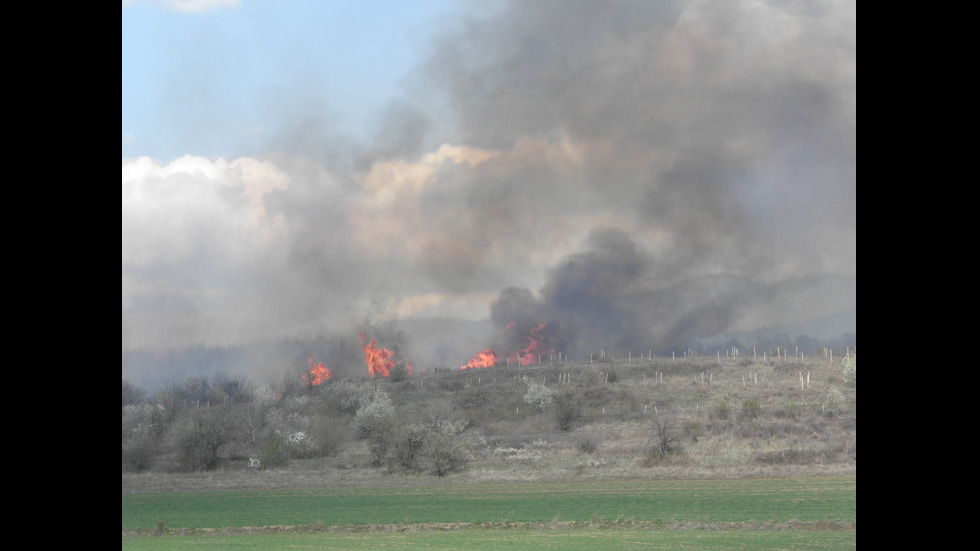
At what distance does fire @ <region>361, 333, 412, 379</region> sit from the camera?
108756mm

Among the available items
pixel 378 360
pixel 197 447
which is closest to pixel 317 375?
pixel 378 360

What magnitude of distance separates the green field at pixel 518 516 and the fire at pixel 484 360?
5736 centimetres

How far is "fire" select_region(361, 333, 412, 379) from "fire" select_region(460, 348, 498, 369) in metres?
9.86

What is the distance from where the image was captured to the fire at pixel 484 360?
368ft

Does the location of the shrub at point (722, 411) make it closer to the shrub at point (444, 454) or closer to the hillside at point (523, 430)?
the hillside at point (523, 430)

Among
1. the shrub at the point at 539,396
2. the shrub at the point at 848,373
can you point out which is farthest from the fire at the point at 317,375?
the shrub at the point at 848,373

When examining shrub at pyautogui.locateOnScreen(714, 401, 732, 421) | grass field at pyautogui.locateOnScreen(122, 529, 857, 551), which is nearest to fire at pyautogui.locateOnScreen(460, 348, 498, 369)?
shrub at pyautogui.locateOnScreen(714, 401, 732, 421)

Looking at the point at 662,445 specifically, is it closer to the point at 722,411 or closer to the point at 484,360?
the point at 722,411

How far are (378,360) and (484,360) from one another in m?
15.1

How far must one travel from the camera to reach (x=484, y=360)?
11369 cm

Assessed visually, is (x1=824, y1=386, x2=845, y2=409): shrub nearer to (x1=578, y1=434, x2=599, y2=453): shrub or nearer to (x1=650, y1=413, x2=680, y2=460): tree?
(x1=650, y1=413, x2=680, y2=460): tree

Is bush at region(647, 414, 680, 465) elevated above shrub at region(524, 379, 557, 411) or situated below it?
below
